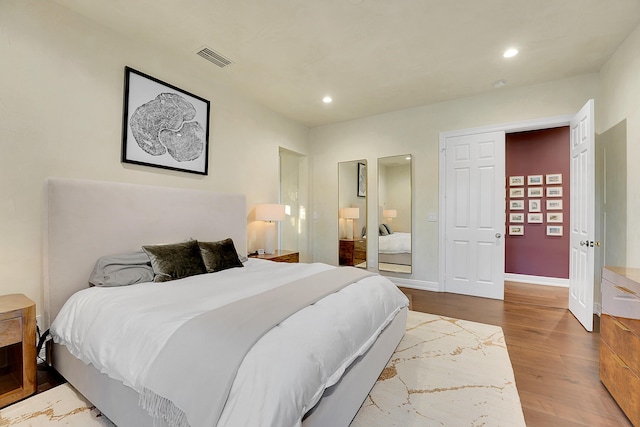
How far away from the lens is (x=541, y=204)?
5023 mm

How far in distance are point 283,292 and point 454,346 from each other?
1692mm

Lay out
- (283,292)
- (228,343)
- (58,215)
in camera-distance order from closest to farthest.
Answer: (228,343)
(283,292)
(58,215)

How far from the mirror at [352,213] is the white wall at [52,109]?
2.77 m

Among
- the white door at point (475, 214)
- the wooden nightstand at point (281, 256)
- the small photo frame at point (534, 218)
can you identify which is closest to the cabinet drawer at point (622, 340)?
the white door at point (475, 214)

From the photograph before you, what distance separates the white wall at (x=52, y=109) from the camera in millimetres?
2094

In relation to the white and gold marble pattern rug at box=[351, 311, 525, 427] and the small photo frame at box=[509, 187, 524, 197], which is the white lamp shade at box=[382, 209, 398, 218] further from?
the small photo frame at box=[509, 187, 524, 197]

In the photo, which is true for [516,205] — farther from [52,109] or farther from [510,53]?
[52,109]

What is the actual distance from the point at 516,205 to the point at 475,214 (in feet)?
5.94

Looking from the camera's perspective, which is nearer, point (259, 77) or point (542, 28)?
point (542, 28)

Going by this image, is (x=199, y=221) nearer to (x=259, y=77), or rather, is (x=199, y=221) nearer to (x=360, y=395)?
(x=259, y=77)

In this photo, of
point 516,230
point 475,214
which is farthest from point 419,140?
point 516,230

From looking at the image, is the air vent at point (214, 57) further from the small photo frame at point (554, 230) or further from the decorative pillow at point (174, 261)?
the small photo frame at point (554, 230)

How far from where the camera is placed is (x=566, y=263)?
4.78 metres

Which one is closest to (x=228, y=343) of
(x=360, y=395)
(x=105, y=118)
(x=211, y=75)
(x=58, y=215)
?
(x=360, y=395)
